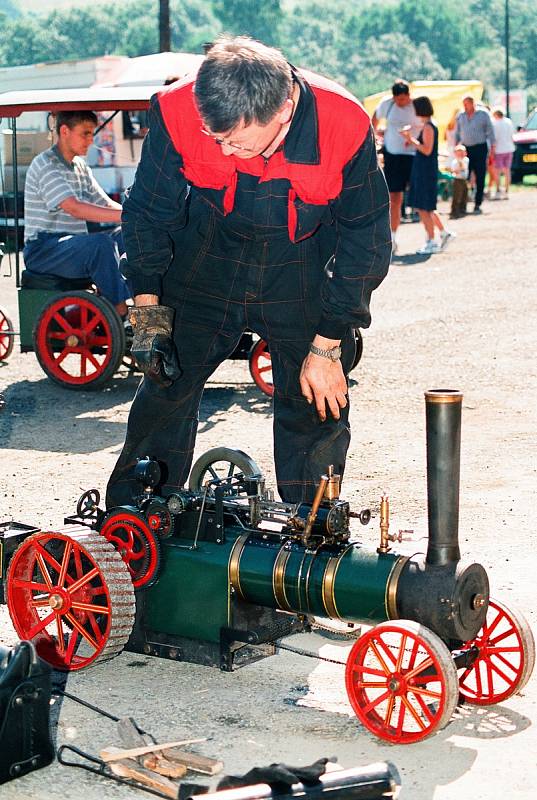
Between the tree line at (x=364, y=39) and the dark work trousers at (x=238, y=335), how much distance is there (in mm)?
106475

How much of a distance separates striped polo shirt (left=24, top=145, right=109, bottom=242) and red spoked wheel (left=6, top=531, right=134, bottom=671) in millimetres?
4576

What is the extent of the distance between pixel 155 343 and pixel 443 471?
1.04 m

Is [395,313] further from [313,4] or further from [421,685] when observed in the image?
[313,4]

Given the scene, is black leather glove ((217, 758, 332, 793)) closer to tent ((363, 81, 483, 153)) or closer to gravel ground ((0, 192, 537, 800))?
gravel ground ((0, 192, 537, 800))

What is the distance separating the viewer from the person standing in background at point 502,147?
76.0 feet

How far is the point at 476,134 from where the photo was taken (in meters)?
20.1

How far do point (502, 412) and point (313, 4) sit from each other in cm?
17293

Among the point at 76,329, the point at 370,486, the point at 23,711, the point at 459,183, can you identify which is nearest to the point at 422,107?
the point at 459,183

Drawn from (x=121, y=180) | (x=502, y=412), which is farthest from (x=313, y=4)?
(x=502, y=412)

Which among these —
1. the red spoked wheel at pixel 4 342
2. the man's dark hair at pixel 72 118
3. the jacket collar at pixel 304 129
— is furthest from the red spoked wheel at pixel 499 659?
the red spoked wheel at pixel 4 342

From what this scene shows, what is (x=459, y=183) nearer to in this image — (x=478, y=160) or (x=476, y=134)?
(x=478, y=160)

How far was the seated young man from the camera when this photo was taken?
26.7 ft

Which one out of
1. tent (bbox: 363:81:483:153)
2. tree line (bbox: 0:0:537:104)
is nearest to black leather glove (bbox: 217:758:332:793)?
tent (bbox: 363:81:483:153)

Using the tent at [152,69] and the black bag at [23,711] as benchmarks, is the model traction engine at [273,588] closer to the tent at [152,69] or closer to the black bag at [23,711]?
the black bag at [23,711]
